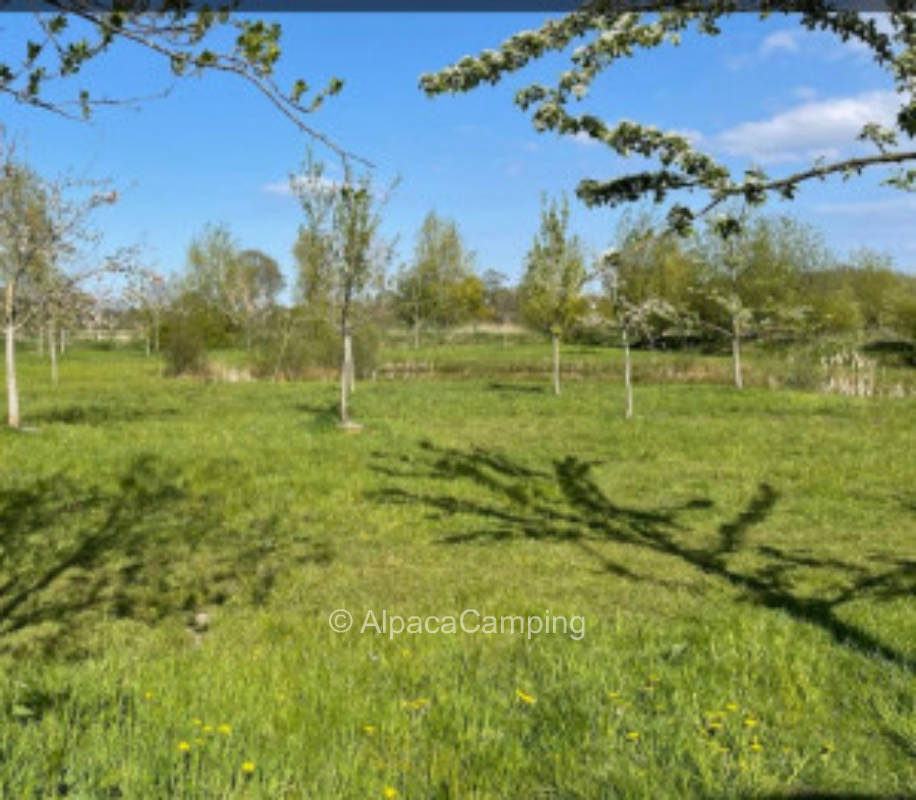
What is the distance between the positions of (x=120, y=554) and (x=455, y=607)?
157 inches

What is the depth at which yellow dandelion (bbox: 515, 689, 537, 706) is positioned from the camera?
14.0 ft

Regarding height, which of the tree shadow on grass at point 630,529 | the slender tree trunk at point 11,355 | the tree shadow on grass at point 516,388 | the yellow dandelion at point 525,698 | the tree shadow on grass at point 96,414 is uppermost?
the slender tree trunk at point 11,355

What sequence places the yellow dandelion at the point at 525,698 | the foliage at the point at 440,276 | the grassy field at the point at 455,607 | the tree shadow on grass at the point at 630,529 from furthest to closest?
1. the foliage at the point at 440,276
2. the tree shadow on grass at the point at 630,529
3. the yellow dandelion at the point at 525,698
4. the grassy field at the point at 455,607

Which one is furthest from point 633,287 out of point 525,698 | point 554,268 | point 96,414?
point 525,698

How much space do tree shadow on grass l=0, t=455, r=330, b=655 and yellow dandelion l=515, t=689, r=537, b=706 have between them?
3646 millimetres

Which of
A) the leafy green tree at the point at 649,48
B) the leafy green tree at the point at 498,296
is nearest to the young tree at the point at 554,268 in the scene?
the leafy green tree at the point at 649,48

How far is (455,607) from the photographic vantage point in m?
7.19

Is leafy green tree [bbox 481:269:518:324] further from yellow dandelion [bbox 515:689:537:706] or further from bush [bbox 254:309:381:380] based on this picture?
yellow dandelion [bbox 515:689:537:706]

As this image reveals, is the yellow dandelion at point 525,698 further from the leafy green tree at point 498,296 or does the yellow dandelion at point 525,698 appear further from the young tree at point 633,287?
the leafy green tree at point 498,296

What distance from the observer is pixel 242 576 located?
8281 mm

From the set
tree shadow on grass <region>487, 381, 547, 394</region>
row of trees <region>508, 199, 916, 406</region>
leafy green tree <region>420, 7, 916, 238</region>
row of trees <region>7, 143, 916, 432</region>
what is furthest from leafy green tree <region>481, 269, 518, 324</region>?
leafy green tree <region>420, 7, 916, 238</region>

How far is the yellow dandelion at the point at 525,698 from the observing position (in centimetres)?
426

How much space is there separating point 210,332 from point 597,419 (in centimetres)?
3757

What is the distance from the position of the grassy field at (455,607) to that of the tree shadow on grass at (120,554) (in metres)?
0.05
